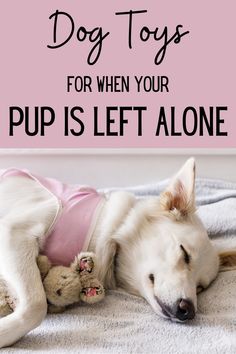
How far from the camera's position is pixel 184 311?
4.39 ft

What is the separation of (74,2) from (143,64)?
362 mm

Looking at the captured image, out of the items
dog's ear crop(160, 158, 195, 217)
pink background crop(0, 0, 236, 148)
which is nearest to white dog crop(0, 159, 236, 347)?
dog's ear crop(160, 158, 195, 217)

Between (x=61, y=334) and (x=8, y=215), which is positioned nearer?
(x=61, y=334)

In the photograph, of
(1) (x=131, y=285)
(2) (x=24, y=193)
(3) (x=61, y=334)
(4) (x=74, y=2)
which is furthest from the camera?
(4) (x=74, y=2)

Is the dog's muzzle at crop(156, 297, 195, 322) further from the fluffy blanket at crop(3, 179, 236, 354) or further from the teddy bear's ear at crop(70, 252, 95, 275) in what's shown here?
the teddy bear's ear at crop(70, 252, 95, 275)

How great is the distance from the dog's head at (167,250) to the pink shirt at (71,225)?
0.09 metres

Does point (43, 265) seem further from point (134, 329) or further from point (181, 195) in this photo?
point (181, 195)

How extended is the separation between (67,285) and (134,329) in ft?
0.65

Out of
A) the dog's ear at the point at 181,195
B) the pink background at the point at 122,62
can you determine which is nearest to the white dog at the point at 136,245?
the dog's ear at the point at 181,195

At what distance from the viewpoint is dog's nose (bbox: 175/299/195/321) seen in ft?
4.38

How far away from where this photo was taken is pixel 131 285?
1.53 m

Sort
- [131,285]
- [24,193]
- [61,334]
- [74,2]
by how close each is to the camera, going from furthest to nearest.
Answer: [74,2] < [24,193] < [131,285] < [61,334]

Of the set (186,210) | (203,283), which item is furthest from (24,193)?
(203,283)

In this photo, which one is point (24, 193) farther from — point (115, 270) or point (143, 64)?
point (143, 64)
